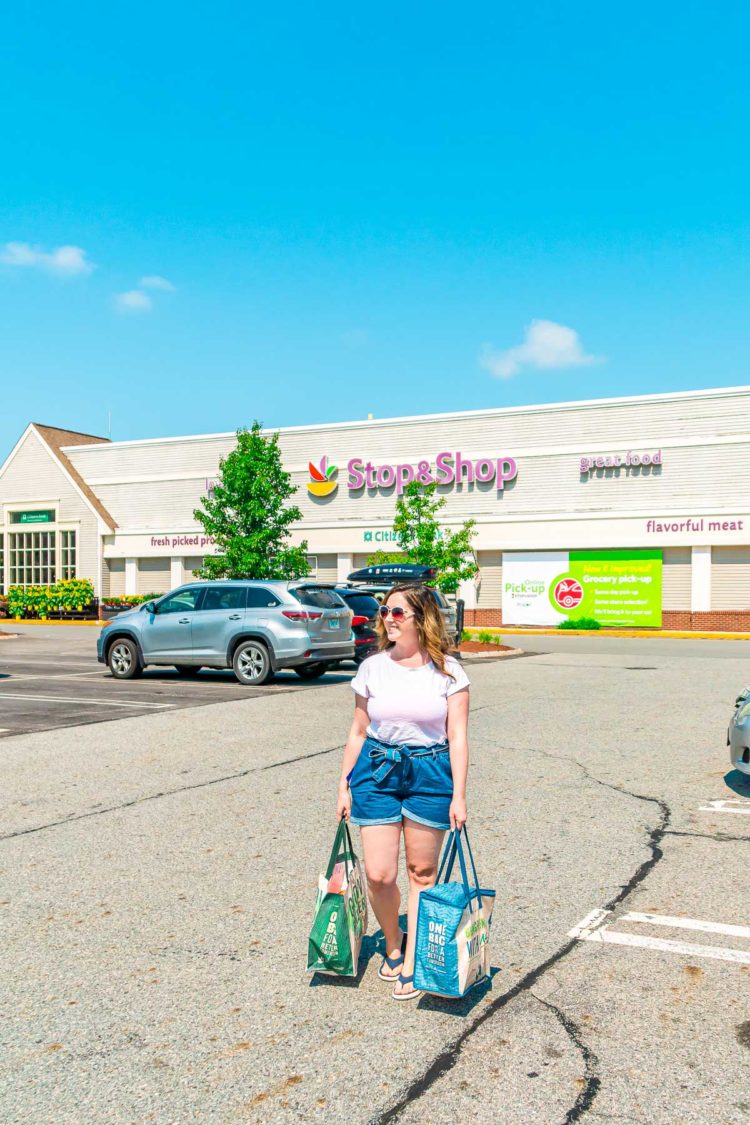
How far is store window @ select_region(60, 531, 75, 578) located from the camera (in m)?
48.8

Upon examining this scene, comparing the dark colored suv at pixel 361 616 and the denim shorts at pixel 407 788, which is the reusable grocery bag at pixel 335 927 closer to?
the denim shorts at pixel 407 788

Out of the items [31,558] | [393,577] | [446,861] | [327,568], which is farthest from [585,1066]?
[31,558]

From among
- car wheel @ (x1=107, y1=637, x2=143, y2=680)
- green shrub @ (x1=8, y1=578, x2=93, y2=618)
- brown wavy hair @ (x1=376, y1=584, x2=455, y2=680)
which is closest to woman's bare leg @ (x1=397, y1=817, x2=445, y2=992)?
brown wavy hair @ (x1=376, y1=584, x2=455, y2=680)

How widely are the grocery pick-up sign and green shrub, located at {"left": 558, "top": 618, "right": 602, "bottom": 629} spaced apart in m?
0.27

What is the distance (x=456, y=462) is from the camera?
41188 millimetres

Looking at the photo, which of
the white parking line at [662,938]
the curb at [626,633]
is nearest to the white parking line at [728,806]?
the white parking line at [662,938]

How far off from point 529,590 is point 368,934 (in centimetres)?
3533

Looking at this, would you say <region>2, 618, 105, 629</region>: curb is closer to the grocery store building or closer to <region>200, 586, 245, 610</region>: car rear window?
the grocery store building

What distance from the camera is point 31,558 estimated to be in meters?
50.0

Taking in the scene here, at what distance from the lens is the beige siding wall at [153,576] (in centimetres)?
4772

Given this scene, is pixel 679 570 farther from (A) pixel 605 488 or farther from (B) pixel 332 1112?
(B) pixel 332 1112

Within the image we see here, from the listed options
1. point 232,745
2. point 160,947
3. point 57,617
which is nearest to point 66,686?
point 232,745

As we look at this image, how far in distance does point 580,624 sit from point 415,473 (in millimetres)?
9399

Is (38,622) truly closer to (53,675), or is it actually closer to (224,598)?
(53,675)
